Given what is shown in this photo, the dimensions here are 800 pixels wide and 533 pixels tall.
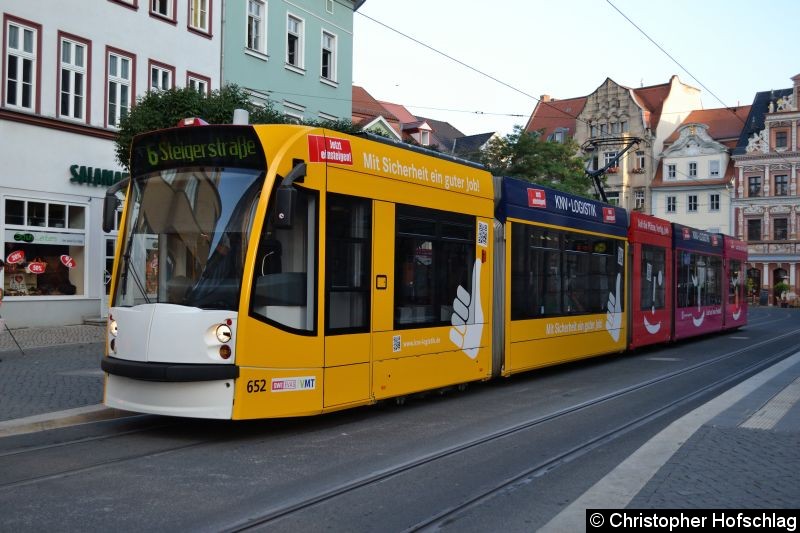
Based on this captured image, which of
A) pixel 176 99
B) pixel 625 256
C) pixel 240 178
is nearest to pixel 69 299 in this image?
pixel 176 99

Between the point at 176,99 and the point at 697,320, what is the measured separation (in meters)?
14.4

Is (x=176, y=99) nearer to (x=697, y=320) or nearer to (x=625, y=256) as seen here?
(x=625, y=256)

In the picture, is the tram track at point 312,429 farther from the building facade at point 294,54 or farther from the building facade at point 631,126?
the building facade at point 631,126

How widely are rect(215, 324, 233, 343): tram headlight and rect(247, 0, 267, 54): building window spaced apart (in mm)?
21257

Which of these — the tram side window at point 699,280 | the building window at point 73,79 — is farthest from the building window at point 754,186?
the building window at point 73,79

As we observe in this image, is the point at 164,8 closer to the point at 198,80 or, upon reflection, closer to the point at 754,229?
the point at 198,80

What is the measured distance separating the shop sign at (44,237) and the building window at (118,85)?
3.14m

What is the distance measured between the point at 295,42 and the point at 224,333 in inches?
938

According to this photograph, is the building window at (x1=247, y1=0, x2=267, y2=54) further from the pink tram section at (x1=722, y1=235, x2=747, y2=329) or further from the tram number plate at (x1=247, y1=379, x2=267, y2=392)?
the tram number plate at (x1=247, y1=379, x2=267, y2=392)

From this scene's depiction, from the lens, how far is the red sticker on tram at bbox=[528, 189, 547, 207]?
41.5ft

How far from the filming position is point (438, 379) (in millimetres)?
10102

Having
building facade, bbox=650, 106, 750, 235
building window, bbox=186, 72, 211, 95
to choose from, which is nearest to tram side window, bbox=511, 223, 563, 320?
building window, bbox=186, 72, 211, 95

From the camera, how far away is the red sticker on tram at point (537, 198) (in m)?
12.6

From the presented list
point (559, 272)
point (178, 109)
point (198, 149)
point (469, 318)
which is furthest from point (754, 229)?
point (198, 149)
